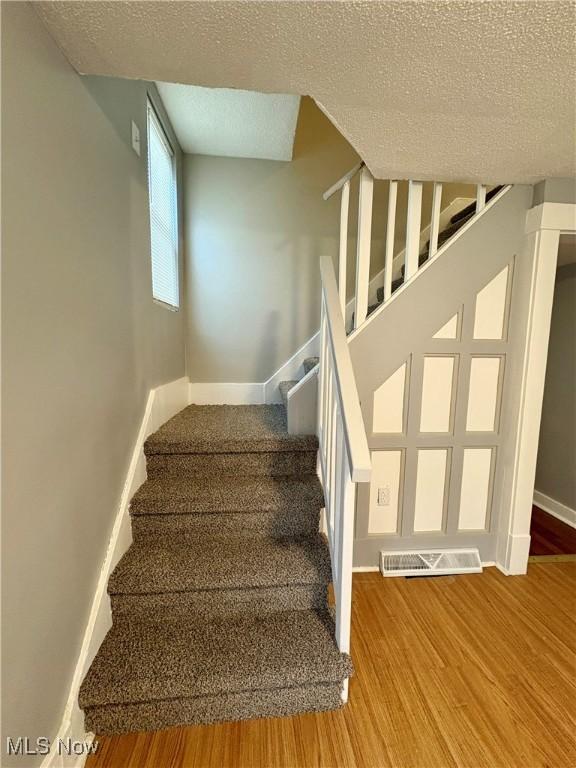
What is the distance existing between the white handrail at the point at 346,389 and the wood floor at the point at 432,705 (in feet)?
2.90

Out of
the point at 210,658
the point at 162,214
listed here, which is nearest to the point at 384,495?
the point at 210,658

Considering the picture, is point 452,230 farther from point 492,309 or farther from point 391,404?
point 391,404

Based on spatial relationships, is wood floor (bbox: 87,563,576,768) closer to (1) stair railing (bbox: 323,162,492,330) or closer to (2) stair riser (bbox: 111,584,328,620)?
(2) stair riser (bbox: 111,584,328,620)

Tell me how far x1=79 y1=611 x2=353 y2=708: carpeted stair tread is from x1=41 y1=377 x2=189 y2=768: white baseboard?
0.04m

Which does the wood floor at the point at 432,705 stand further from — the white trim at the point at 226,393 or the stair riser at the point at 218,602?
the white trim at the point at 226,393

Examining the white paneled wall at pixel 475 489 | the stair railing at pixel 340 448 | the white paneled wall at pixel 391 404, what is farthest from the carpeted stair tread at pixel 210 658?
the white paneled wall at pixel 475 489

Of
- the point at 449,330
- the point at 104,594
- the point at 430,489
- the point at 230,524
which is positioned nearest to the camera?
the point at 104,594

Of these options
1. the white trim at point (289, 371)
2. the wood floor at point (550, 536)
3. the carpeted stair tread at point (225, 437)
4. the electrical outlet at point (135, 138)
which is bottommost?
the wood floor at point (550, 536)

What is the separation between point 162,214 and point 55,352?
1483 millimetres

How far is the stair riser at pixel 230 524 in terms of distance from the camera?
1.54 metres

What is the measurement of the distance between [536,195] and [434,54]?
117 centimetres

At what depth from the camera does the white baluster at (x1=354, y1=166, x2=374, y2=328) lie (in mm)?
1714

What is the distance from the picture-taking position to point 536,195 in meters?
1.73

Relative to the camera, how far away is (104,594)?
1.26m
